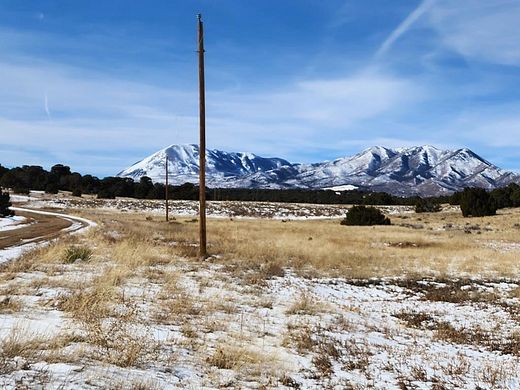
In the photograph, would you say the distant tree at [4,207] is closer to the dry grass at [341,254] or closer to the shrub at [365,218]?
the dry grass at [341,254]

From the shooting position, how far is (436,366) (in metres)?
7.43

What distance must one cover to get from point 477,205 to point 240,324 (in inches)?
1998

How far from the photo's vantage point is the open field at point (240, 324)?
5.77 metres

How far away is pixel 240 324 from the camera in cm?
880

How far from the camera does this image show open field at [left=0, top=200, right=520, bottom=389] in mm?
5773

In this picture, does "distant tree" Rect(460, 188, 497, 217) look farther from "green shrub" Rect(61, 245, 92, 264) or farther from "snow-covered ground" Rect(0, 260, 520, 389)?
"green shrub" Rect(61, 245, 92, 264)

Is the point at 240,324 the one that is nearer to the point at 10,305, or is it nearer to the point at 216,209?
the point at 10,305

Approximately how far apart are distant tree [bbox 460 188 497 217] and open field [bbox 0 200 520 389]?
117 ft

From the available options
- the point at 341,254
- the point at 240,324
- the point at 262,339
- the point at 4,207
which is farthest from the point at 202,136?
the point at 4,207

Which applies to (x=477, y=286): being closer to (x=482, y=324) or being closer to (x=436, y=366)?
(x=482, y=324)

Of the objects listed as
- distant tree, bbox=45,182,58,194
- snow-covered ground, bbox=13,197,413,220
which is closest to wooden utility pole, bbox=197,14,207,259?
snow-covered ground, bbox=13,197,413,220

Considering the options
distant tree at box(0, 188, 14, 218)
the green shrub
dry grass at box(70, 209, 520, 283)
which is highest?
distant tree at box(0, 188, 14, 218)

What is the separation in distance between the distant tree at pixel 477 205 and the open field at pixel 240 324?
117 feet

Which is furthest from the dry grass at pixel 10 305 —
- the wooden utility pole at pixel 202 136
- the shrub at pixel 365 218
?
the shrub at pixel 365 218
